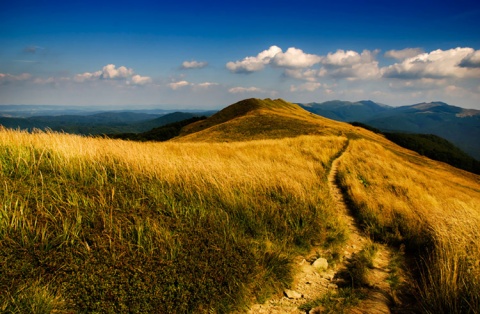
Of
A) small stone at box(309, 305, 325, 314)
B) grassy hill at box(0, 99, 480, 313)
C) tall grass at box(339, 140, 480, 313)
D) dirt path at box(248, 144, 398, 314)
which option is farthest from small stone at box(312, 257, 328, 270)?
tall grass at box(339, 140, 480, 313)

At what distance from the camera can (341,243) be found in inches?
240

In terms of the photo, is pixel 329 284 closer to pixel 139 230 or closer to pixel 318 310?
pixel 318 310

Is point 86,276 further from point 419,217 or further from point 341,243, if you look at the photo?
point 419,217

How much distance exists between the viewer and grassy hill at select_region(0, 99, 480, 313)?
11.4ft

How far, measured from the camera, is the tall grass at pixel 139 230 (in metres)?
3.49

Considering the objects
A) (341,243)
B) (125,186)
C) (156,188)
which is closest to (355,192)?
(341,243)

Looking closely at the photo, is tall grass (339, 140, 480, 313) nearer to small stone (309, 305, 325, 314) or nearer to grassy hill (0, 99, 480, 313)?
grassy hill (0, 99, 480, 313)

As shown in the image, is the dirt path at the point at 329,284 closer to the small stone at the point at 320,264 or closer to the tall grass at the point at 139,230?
the small stone at the point at 320,264

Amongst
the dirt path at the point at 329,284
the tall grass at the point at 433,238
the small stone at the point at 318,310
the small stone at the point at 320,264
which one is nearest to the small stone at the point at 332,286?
the dirt path at the point at 329,284

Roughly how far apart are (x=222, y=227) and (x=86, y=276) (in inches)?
94.1

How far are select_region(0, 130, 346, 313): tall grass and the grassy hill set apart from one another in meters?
0.02

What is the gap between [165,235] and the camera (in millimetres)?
4277

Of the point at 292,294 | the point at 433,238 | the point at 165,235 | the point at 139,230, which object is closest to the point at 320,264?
the point at 292,294

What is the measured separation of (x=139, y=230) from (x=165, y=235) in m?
0.45
